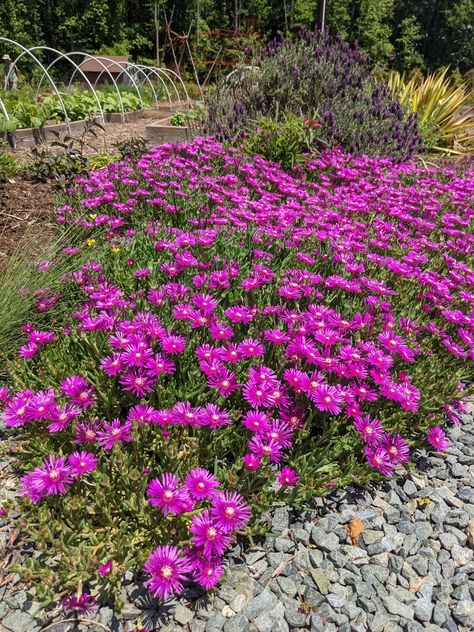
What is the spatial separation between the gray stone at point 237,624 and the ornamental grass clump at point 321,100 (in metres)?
5.07

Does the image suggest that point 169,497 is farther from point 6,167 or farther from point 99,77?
point 99,77

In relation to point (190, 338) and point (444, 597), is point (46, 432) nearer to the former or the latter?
point (190, 338)

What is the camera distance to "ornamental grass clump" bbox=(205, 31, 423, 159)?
6066 mm

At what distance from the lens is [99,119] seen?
8891mm

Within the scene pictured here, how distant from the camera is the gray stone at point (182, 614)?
1.47 metres

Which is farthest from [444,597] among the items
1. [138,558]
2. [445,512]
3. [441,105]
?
[441,105]

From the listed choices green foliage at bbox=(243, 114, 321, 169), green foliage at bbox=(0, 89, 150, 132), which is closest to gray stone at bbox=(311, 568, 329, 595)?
green foliage at bbox=(243, 114, 321, 169)

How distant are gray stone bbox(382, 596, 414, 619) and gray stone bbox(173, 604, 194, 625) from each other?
640 millimetres

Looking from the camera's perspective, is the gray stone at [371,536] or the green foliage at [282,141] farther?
the green foliage at [282,141]

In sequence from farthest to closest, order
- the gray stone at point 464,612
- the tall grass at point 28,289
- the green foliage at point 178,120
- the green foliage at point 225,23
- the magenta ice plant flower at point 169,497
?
the green foliage at point 225,23
the green foliage at point 178,120
the tall grass at point 28,289
the gray stone at point 464,612
the magenta ice plant flower at point 169,497

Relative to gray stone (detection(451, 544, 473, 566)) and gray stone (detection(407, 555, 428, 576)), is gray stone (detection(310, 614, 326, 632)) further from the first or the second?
gray stone (detection(451, 544, 473, 566))

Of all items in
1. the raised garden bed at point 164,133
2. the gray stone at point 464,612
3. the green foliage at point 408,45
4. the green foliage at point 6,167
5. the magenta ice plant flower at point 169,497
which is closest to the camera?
the magenta ice plant flower at point 169,497

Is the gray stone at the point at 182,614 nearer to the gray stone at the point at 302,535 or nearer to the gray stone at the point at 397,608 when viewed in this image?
the gray stone at the point at 302,535

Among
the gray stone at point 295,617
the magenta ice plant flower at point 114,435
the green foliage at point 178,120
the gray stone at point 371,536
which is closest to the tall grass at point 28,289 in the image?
the magenta ice plant flower at point 114,435
